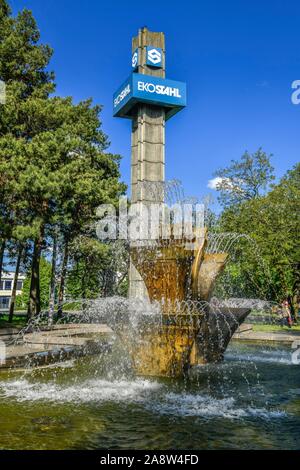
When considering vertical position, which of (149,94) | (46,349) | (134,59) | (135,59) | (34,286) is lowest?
(46,349)

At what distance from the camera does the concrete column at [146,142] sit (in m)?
29.8

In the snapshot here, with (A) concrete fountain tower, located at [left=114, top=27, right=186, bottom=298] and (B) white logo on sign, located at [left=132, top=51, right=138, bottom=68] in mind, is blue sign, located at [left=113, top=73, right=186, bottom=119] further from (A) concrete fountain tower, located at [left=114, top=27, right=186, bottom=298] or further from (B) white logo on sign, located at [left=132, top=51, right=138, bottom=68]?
(B) white logo on sign, located at [left=132, top=51, right=138, bottom=68]

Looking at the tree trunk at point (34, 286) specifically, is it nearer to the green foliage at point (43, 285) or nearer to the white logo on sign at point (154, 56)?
the white logo on sign at point (154, 56)

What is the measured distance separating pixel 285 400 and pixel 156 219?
20.5 metres

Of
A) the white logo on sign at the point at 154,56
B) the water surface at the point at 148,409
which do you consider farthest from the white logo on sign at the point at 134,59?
the water surface at the point at 148,409

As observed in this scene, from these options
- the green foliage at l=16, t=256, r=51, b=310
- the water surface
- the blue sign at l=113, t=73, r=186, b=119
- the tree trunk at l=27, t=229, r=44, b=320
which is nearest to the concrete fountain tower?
the blue sign at l=113, t=73, r=186, b=119

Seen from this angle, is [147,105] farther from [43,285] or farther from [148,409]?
[43,285]

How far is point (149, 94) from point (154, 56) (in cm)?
318

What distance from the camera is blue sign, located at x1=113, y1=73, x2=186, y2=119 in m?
31.2

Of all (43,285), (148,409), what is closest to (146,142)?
(148,409)

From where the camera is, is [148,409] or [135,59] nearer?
[148,409]

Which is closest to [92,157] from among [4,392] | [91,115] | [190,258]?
[91,115]

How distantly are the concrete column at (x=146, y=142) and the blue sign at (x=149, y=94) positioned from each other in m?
0.65

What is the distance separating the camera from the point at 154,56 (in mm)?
32156
